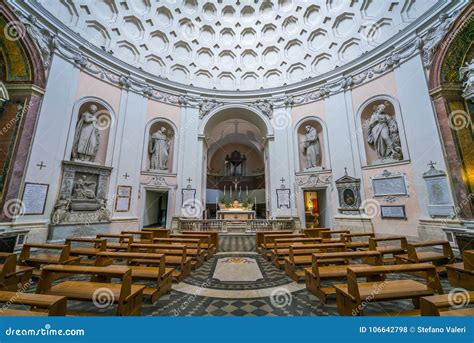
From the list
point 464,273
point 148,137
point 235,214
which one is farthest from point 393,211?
point 148,137

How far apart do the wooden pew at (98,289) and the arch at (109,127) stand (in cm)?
692

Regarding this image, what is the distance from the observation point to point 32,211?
6.13 m

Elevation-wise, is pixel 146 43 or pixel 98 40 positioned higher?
pixel 146 43

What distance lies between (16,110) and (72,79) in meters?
2.51

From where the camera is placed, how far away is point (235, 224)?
33.1ft

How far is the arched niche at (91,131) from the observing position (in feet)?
26.2

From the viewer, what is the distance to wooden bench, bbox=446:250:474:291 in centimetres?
313

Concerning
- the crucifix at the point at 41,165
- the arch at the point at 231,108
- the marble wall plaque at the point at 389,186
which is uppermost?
the arch at the point at 231,108

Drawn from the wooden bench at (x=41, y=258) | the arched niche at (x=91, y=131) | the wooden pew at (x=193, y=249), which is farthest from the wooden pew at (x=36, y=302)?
the arched niche at (x=91, y=131)

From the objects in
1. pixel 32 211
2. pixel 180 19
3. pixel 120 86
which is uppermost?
pixel 180 19

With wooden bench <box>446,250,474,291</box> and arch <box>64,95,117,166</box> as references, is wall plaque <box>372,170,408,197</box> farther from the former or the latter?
arch <box>64,95,117,166</box>

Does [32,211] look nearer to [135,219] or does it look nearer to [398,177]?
[135,219]

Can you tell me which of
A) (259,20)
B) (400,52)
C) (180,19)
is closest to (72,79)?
(180,19)

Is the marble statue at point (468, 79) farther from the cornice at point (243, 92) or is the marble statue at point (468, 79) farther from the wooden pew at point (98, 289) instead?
the wooden pew at point (98, 289)
